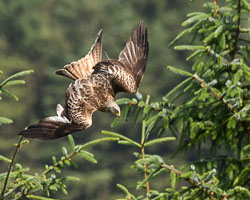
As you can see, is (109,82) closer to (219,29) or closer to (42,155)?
(219,29)

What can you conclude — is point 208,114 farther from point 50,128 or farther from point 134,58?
point 50,128

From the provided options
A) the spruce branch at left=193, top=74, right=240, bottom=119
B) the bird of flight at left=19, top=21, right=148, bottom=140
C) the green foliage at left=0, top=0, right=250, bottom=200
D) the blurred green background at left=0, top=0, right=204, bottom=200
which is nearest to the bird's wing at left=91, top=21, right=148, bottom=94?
the bird of flight at left=19, top=21, right=148, bottom=140

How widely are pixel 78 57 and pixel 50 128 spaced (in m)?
41.6

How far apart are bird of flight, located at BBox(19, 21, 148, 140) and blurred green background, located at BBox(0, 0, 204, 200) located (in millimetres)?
32159

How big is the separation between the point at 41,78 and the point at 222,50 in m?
43.0

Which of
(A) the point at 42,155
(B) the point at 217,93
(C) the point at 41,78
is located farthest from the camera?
(C) the point at 41,78

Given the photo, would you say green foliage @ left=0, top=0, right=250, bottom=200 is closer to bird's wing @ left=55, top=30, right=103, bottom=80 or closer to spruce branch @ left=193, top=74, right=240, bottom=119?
spruce branch @ left=193, top=74, right=240, bottom=119

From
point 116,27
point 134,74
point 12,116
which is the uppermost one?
point 116,27

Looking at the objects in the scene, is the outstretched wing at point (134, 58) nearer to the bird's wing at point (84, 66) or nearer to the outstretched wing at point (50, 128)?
the bird's wing at point (84, 66)

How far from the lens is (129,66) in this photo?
517 centimetres

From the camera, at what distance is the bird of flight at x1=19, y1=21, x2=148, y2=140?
4.41m

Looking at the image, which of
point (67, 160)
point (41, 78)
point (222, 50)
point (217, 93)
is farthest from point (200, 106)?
point (41, 78)

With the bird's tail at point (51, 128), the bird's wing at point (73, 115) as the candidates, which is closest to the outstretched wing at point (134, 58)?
the bird's wing at point (73, 115)

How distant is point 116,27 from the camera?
165 ft
